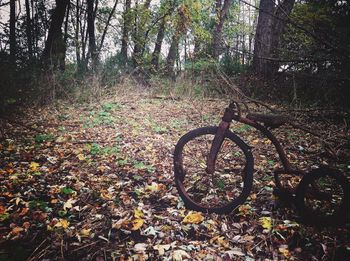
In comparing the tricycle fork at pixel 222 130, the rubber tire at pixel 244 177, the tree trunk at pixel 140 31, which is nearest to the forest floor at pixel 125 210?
the rubber tire at pixel 244 177

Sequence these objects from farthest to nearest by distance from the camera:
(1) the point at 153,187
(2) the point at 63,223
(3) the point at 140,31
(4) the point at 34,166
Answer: (3) the point at 140,31 < (4) the point at 34,166 < (1) the point at 153,187 < (2) the point at 63,223

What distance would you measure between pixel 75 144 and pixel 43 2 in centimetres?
1673

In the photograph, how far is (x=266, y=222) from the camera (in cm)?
260

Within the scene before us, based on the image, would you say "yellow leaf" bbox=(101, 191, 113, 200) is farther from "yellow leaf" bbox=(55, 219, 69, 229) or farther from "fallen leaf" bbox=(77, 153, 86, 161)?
"fallen leaf" bbox=(77, 153, 86, 161)

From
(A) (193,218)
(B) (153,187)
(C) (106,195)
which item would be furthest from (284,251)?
(C) (106,195)

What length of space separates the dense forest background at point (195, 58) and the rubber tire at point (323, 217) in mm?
978

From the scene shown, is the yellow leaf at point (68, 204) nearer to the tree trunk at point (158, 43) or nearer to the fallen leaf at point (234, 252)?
the fallen leaf at point (234, 252)

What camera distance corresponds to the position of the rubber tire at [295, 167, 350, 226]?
225 centimetres

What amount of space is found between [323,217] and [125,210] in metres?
2.21

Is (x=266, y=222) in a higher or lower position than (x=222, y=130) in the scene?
lower

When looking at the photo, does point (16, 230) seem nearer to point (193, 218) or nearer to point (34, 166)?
point (34, 166)

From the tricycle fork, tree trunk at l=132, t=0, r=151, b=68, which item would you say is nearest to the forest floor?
the tricycle fork

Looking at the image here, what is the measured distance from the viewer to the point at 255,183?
341 cm

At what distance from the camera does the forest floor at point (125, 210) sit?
226 cm
